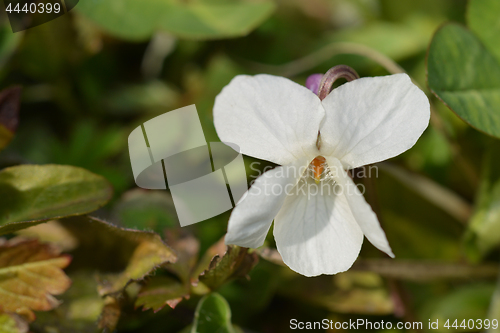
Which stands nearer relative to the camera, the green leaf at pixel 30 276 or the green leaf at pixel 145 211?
the green leaf at pixel 30 276

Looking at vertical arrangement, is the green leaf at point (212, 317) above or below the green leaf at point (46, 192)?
below

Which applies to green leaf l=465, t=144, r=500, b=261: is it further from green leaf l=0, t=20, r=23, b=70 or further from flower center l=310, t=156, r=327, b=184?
green leaf l=0, t=20, r=23, b=70

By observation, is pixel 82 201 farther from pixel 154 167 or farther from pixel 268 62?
pixel 268 62

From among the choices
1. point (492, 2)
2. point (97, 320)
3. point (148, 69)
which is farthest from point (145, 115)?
point (492, 2)

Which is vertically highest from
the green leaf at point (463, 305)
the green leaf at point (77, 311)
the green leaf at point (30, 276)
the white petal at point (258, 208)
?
the white petal at point (258, 208)

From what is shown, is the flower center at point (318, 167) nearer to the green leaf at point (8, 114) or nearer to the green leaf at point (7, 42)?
the green leaf at point (8, 114)

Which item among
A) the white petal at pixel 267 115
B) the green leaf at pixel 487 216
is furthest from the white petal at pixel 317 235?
the green leaf at pixel 487 216

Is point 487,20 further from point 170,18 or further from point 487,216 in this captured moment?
point 170,18

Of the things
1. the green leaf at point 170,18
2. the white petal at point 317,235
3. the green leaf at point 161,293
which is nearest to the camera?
the white petal at point 317,235
